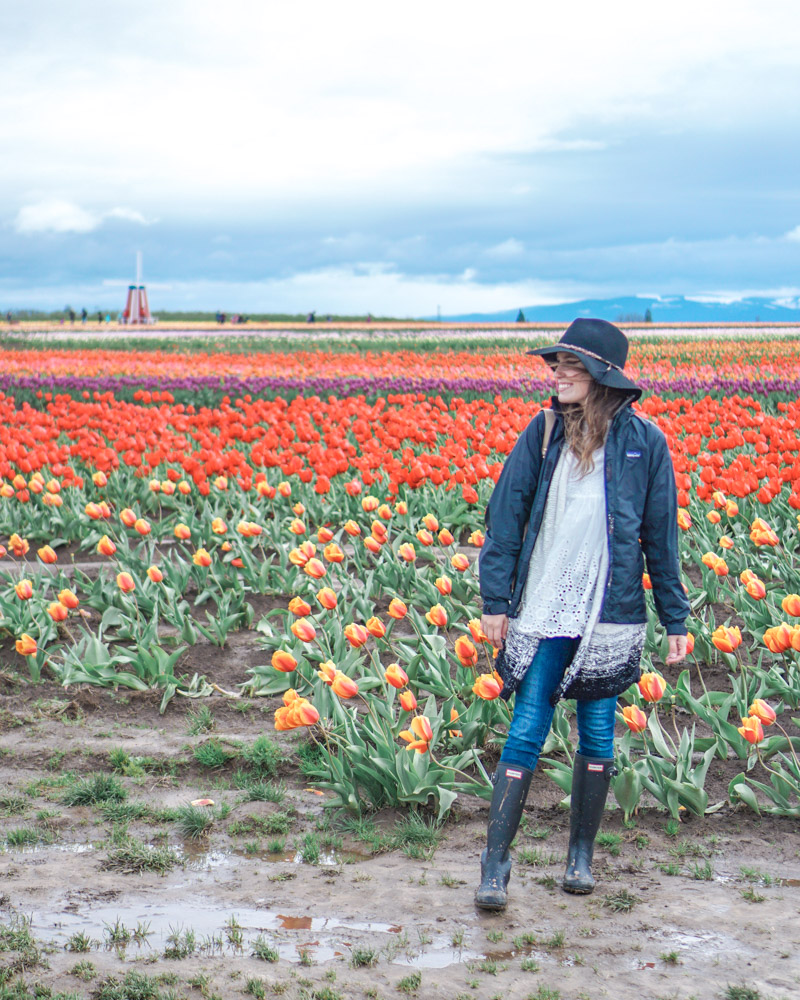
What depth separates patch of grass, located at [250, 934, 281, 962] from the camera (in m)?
3.26

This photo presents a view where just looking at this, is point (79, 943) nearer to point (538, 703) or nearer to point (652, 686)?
point (538, 703)

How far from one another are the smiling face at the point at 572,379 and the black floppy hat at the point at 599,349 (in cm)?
4

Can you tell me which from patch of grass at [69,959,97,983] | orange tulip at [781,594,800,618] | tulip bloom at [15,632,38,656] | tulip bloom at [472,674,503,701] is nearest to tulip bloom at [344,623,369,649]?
tulip bloom at [472,674,503,701]

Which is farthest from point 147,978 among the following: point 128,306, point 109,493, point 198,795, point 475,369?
point 128,306

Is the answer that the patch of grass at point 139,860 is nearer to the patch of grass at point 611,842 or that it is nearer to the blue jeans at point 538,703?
the blue jeans at point 538,703

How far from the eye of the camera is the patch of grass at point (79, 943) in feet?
11.0

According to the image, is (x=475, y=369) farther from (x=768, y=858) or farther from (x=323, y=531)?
(x=768, y=858)

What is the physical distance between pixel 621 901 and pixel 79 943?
5.79 ft

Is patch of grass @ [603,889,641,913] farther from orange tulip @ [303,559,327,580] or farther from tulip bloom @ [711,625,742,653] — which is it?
orange tulip @ [303,559,327,580]

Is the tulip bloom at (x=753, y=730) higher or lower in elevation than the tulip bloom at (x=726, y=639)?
lower

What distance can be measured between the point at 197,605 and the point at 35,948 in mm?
4104

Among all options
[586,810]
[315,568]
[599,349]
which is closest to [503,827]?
[586,810]

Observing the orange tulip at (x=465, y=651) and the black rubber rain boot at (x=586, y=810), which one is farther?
the orange tulip at (x=465, y=651)

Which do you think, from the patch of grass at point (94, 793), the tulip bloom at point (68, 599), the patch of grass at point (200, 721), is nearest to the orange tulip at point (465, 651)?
the patch of grass at point (94, 793)
